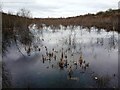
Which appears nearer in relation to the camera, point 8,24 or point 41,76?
point 41,76

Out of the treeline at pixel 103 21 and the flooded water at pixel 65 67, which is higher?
the treeline at pixel 103 21

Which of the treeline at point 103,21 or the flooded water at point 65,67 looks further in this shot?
the treeline at point 103,21

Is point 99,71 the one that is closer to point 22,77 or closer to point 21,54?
point 22,77

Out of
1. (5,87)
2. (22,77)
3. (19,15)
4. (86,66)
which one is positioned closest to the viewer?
(5,87)

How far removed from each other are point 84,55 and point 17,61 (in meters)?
3.33

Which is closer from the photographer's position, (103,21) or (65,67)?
(65,67)

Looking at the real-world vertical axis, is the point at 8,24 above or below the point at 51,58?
above

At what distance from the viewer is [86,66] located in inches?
429

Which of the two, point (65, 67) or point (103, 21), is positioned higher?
point (103, 21)

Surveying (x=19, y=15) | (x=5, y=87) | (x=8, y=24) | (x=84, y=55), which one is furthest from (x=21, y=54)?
(x=19, y=15)

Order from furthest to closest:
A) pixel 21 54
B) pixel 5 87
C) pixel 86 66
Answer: pixel 21 54
pixel 86 66
pixel 5 87

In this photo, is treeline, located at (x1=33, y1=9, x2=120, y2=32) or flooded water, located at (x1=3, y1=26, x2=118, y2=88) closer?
flooded water, located at (x1=3, y1=26, x2=118, y2=88)

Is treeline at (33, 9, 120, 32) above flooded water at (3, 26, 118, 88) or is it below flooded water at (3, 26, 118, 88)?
above

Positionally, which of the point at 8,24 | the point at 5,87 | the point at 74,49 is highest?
the point at 8,24
